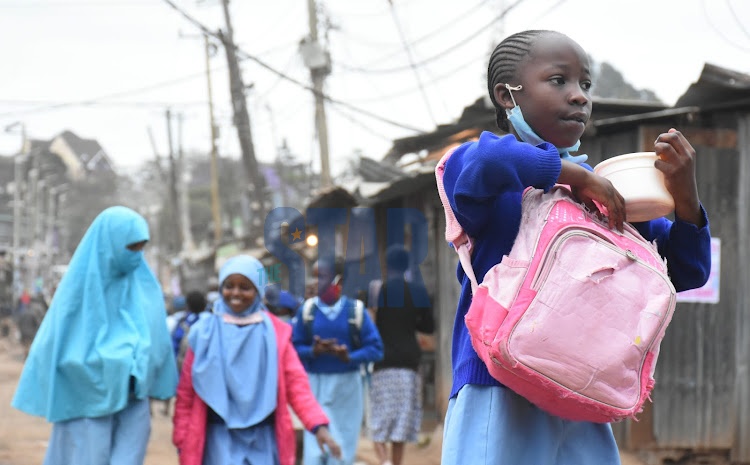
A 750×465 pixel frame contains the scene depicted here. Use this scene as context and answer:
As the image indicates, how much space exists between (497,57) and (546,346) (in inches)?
30.2

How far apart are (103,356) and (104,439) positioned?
1.43 feet

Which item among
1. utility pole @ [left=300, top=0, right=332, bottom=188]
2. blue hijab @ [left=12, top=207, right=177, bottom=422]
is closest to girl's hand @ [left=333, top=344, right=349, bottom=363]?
blue hijab @ [left=12, top=207, right=177, bottom=422]

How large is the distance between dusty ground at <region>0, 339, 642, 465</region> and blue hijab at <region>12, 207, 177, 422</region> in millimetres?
4285

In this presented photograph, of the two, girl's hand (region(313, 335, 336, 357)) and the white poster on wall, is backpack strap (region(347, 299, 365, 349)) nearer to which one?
girl's hand (region(313, 335, 336, 357))

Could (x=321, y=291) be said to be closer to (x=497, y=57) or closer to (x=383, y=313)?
(x=383, y=313)

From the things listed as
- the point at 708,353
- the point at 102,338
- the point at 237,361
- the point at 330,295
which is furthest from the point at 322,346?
the point at 708,353

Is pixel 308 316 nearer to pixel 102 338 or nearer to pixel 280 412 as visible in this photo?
pixel 280 412

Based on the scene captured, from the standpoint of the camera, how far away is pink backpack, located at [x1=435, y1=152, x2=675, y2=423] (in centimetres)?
187

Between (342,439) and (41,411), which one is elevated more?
(41,411)

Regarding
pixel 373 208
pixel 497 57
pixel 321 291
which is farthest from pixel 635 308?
pixel 373 208

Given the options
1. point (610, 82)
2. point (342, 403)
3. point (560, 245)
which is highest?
point (610, 82)

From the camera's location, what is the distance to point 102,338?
4941mm

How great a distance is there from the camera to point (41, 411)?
4.91 m

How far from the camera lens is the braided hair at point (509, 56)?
2162 mm
